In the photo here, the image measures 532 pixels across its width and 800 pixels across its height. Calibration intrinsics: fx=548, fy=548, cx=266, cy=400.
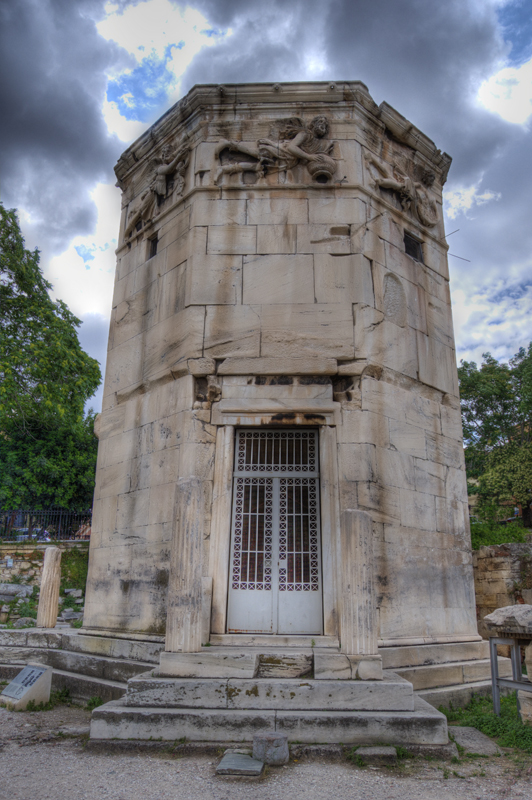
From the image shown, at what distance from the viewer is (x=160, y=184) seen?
395 inches

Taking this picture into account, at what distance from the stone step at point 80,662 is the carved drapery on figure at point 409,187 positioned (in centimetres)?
841

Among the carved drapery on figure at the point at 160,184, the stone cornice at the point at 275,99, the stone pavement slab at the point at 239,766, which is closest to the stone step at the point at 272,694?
the stone pavement slab at the point at 239,766

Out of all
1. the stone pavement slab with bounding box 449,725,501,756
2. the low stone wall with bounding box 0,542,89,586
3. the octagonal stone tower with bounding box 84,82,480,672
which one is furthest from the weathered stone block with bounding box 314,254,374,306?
the low stone wall with bounding box 0,542,89,586

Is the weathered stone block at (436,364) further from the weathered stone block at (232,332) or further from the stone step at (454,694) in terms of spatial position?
the stone step at (454,694)

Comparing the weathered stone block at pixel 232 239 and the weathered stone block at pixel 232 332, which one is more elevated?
the weathered stone block at pixel 232 239

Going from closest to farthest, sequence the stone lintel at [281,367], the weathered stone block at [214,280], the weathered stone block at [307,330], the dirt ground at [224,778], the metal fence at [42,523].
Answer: the dirt ground at [224,778]
the stone lintel at [281,367]
the weathered stone block at [307,330]
the weathered stone block at [214,280]
the metal fence at [42,523]

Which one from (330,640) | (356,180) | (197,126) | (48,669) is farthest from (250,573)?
(197,126)

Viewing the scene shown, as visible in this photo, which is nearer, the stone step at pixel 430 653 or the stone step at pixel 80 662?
the stone step at pixel 430 653

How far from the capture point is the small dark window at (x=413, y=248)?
9883 mm

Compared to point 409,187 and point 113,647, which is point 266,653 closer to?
point 113,647

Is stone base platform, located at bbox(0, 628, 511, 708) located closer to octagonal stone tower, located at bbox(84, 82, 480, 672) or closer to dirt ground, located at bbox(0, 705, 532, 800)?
octagonal stone tower, located at bbox(84, 82, 480, 672)

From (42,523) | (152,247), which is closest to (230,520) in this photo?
(152,247)

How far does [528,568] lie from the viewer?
10.8 meters

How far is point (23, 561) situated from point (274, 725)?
15254 mm
